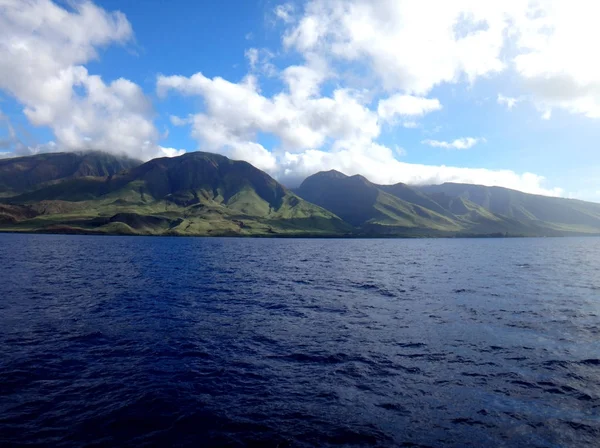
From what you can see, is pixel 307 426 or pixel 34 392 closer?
pixel 307 426

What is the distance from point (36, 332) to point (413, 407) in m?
35.8

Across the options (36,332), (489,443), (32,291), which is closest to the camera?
(489,443)

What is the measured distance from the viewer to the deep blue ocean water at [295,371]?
64.0 ft

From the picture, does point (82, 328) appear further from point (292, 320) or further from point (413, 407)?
point (413, 407)

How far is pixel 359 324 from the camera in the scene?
40656mm

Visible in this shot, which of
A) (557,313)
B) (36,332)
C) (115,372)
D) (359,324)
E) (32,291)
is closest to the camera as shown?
(115,372)

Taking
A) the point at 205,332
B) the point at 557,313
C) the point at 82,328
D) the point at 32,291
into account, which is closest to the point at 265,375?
the point at 205,332

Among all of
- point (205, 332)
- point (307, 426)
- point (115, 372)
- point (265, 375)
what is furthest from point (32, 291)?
point (307, 426)

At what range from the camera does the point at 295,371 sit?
27.2 meters

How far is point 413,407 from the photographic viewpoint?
22281 millimetres

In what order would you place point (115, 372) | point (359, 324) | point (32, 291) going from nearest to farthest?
point (115, 372) < point (359, 324) < point (32, 291)

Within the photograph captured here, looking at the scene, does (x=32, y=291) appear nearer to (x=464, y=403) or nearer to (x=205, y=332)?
(x=205, y=332)

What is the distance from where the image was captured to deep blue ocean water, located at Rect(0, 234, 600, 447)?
19516 mm

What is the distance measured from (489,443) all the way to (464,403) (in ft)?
13.9
